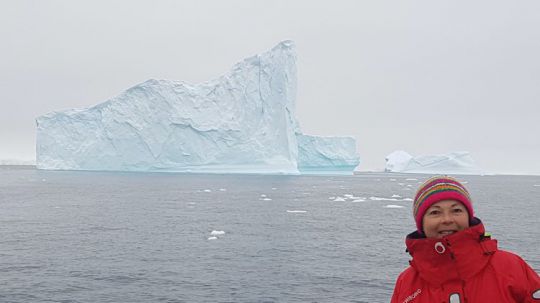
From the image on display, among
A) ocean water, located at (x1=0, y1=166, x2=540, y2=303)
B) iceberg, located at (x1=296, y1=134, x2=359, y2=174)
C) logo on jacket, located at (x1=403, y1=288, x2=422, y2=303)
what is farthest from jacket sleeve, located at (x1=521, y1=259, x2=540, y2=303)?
iceberg, located at (x1=296, y1=134, x2=359, y2=174)

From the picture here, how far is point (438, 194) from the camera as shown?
71.1 inches

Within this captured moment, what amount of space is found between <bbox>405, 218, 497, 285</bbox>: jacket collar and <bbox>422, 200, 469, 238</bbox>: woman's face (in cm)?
6

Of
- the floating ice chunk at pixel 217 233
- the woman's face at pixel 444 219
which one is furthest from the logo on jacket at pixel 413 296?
the floating ice chunk at pixel 217 233

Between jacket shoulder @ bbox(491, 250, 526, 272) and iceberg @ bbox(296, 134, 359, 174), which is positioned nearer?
jacket shoulder @ bbox(491, 250, 526, 272)

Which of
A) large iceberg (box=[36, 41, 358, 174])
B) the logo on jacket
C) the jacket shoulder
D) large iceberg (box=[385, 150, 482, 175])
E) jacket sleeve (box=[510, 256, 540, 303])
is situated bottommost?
large iceberg (box=[385, 150, 482, 175])

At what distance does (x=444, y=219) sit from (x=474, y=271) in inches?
8.0

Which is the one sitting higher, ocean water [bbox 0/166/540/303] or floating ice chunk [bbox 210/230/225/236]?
floating ice chunk [bbox 210/230/225/236]

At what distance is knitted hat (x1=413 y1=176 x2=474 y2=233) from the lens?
1.80 meters

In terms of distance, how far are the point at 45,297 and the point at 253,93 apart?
161 feet

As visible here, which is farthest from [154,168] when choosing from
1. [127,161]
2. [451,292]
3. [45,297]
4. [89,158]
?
[451,292]

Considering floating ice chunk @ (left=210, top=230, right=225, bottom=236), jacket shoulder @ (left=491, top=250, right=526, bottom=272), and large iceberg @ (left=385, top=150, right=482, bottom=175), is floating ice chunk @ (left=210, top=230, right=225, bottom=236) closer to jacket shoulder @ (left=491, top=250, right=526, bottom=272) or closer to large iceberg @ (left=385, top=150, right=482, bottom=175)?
jacket shoulder @ (left=491, top=250, right=526, bottom=272)

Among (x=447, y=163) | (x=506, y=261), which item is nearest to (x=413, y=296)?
(x=506, y=261)

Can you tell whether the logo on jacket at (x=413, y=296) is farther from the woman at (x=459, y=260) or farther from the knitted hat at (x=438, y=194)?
the knitted hat at (x=438, y=194)

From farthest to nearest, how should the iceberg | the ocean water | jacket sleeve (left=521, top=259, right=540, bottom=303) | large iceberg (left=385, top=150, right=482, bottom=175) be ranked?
large iceberg (left=385, top=150, right=482, bottom=175) → the iceberg → the ocean water → jacket sleeve (left=521, top=259, right=540, bottom=303)
